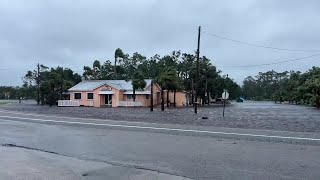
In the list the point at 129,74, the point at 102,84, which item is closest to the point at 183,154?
the point at 102,84

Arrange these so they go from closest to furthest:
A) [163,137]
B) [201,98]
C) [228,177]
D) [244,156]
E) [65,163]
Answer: [228,177] → [65,163] → [244,156] → [163,137] → [201,98]

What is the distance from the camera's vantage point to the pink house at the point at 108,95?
7319cm

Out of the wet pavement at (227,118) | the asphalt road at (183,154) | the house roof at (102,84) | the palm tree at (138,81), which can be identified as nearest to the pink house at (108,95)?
the house roof at (102,84)

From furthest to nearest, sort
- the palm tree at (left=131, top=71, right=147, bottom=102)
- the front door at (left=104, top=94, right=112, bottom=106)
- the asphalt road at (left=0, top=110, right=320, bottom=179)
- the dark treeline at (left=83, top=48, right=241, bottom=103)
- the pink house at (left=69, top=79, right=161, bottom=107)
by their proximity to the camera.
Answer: the dark treeline at (left=83, top=48, right=241, bottom=103)
the front door at (left=104, top=94, right=112, bottom=106)
the pink house at (left=69, top=79, right=161, bottom=107)
the palm tree at (left=131, top=71, right=147, bottom=102)
the asphalt road at (left=0, top=110, right=320, bottom=179)

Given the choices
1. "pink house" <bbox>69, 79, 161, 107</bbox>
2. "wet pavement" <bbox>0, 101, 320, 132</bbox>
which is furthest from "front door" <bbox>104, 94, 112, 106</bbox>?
"wet pavement" <bbox>0, 101, 320, 132</bbox>

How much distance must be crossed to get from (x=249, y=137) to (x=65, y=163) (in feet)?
28.3

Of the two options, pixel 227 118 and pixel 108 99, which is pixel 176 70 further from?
pixel 227 118

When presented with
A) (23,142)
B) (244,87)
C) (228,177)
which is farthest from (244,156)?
(244,87)

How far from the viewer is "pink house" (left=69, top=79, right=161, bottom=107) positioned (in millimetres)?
73188

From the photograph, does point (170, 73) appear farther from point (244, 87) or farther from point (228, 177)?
point (244, 87)

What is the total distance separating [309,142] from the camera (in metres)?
14.7

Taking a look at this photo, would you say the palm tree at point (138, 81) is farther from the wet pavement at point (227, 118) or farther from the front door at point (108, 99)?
the wet pavement at point (227, 118)

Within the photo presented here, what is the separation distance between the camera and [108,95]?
74.8 meters

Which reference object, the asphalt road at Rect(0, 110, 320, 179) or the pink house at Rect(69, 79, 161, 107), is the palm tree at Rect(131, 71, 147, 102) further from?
the asphalt road at Rect(0, 110, 320, 179)
